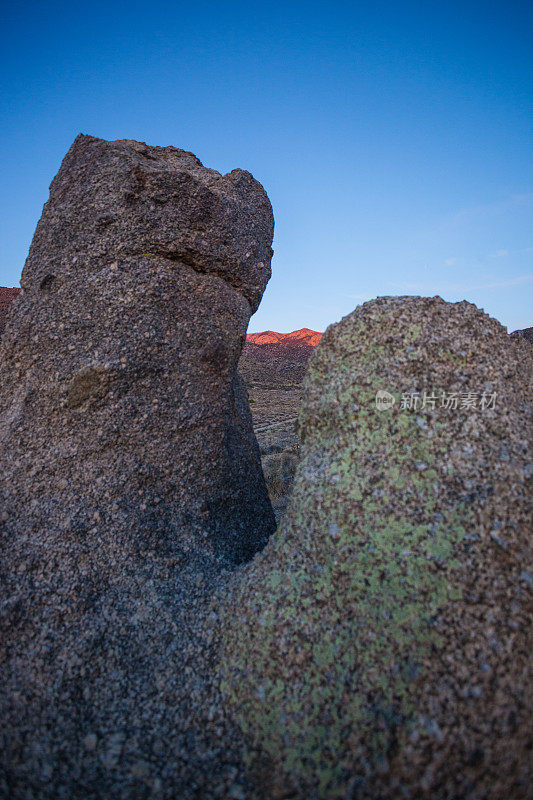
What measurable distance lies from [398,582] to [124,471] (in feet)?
5.22

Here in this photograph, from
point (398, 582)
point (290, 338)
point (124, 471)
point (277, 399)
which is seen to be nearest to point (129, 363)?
point (124, 471)

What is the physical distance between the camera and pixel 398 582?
173cm

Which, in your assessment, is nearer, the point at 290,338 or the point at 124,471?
the point at 124,471

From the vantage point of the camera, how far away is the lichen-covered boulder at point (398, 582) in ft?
4.67

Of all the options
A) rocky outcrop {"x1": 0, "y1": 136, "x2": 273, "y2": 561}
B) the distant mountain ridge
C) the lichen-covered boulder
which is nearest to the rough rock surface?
rocky outcrop {"x1": 0, "y1": 136, "x2": 273, "y2": 561}

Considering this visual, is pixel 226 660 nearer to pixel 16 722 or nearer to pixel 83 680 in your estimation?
pixel 83 680

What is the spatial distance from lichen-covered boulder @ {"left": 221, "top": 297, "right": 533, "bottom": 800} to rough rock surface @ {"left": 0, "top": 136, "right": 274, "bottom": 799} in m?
0.33

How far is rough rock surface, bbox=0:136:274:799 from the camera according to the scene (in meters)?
1.78

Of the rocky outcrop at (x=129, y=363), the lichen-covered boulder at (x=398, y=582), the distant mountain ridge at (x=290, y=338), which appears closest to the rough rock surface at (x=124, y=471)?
the rocky outcrop at (x=129, y=363)

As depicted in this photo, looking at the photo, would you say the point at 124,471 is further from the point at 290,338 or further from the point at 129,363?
the point at 290,338

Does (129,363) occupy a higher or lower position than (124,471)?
higher

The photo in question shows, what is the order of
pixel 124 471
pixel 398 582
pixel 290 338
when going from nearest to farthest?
pixel 398 582
pixel 124 471
pixel 290 338

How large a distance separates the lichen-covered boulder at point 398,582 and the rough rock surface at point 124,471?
33cm

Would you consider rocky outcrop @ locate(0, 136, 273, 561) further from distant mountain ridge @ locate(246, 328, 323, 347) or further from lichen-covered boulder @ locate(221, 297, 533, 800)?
distant mountain ridge @ locate(246, 328, 323, 347)
